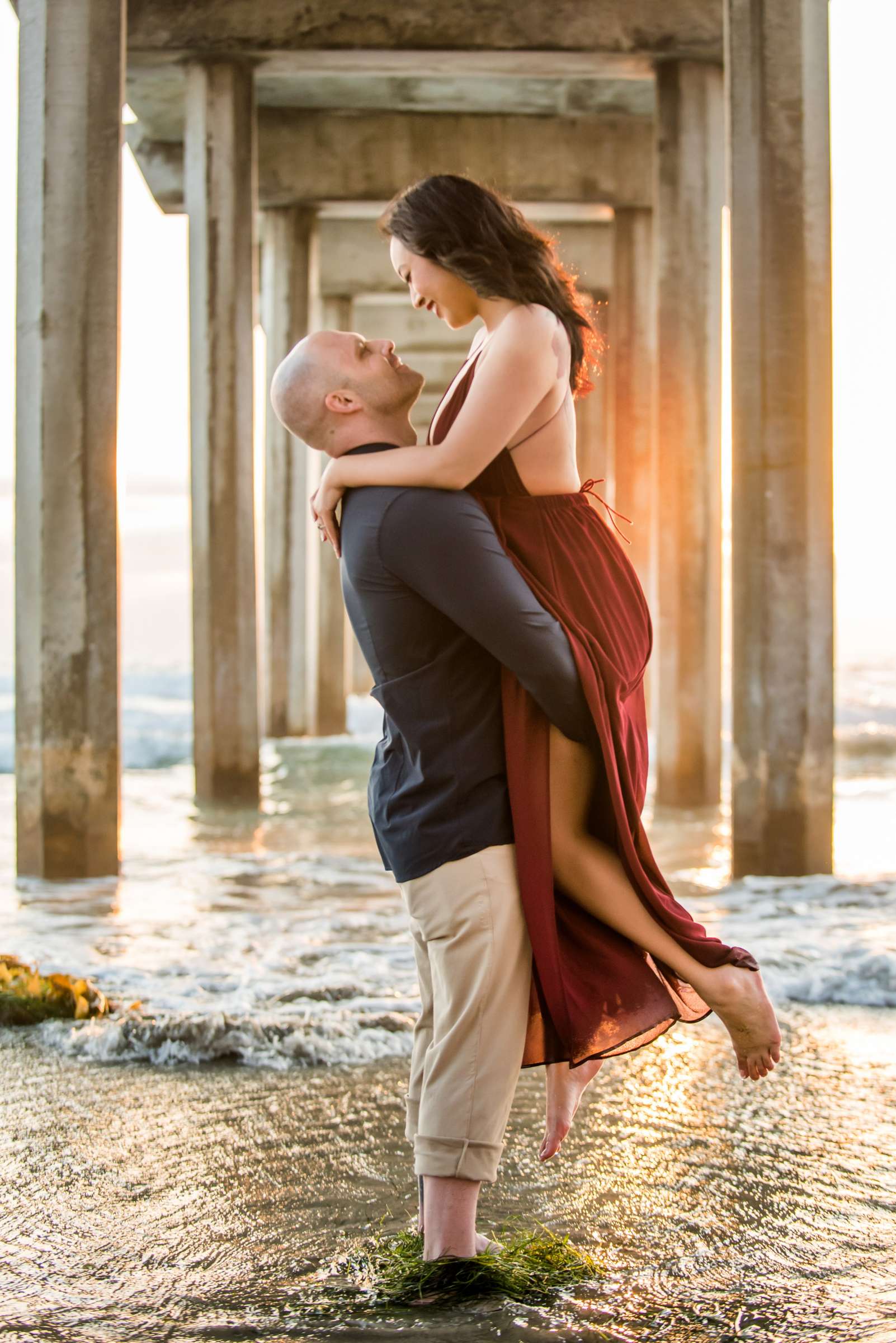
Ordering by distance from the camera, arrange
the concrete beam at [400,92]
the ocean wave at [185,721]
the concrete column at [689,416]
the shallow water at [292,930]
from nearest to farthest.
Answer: the shallow water at [292,930] < the concrete column at [689,416] < the concrete beam at [400,92] < the ocean wave at [185,721]

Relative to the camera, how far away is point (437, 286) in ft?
7.98

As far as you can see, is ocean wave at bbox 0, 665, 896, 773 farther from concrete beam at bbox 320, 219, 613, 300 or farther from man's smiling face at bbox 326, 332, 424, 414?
man's smiling face at bbox 326, 332, 424, 414

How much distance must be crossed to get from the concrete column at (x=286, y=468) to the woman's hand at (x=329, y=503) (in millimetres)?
12725

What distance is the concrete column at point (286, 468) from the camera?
49.7 ft

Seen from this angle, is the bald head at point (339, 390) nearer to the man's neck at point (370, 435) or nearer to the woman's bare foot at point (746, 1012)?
the man's neck at point (370, 435)

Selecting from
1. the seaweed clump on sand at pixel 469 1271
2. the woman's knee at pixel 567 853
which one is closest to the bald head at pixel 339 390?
the woman's knee at pixel 567 853

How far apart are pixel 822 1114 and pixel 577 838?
1.41 m

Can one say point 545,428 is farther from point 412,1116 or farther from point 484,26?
point 484,26

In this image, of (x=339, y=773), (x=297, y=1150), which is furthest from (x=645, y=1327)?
(x=339, y=773)

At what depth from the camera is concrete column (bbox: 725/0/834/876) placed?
22.0ft

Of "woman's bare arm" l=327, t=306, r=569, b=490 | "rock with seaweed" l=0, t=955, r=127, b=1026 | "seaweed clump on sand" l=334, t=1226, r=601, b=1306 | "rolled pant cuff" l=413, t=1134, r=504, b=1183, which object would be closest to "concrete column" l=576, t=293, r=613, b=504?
"rock with seaweed" l=0, t=955, r=127, b=1026

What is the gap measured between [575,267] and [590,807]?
972 millimetres

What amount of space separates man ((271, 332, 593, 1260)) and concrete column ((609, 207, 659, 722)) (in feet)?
37.2

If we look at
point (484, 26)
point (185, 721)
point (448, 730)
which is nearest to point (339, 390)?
point (448, 730)
